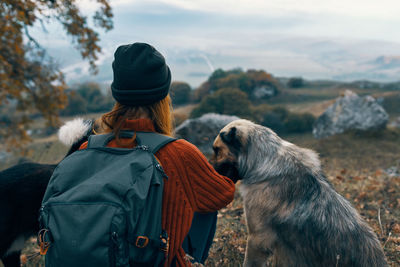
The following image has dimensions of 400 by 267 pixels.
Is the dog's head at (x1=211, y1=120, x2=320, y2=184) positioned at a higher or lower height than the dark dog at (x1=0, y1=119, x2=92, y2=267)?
higher

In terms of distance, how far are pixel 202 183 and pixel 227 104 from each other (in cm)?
1866

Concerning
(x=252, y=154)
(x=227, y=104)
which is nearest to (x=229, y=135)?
(x=252, y=154)

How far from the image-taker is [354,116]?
16172 mm

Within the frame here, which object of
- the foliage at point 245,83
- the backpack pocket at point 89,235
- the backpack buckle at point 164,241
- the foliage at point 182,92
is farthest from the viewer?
the foliage at point 182,92

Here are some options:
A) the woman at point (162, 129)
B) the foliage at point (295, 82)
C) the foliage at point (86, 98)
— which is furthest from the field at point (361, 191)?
the foliage at point (86, 98)

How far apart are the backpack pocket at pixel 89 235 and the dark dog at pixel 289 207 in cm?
153

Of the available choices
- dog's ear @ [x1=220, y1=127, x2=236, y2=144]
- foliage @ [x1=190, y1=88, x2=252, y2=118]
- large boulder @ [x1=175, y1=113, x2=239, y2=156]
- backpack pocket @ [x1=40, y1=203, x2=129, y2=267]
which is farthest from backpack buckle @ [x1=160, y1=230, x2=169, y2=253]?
Answer: foliage @ [x1=190, y1=88, x2=252, y2=118]

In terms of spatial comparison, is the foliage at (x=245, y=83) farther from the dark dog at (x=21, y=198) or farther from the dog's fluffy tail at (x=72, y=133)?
the dog's fluffy tail at (x=72, y=133)

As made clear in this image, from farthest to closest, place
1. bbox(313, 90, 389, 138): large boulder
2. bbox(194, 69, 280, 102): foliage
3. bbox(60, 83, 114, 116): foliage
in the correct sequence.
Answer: bbox(60, 83, 114, 116): foliage → bbox(194, 69, 280, 102): foliage → bbox(313, 90, 389, 138): large boulder

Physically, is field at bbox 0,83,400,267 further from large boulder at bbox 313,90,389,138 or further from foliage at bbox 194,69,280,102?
foliage at bbox 194,69,280,102

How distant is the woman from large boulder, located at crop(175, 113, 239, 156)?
11.2m

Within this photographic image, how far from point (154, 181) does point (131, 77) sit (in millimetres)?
755

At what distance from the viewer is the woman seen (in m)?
2.12

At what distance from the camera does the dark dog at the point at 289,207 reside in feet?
8.39
